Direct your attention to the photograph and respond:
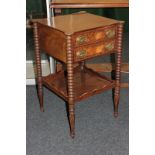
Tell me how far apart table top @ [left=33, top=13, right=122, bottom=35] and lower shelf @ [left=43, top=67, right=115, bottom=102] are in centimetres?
40

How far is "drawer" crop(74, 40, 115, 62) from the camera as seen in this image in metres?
1.66

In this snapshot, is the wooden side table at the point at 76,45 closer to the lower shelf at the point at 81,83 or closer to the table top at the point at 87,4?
the lower shelf at the point at 81,83

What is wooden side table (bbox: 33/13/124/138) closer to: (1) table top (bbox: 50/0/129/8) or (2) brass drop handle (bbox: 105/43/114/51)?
(2) brass drop handle (bbox: 105/43/114/51)

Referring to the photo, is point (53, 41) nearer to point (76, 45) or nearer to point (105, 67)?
point (76, 45)

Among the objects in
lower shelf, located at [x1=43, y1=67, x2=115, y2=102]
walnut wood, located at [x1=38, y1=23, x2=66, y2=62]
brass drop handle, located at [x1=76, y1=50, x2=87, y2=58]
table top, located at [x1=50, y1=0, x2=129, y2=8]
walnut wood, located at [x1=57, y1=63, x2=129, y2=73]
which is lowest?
walnut wood, located at [x1=57, y1=63, x2=129, y2=73]

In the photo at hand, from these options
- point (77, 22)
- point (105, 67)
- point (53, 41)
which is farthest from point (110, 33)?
point (105, 67)

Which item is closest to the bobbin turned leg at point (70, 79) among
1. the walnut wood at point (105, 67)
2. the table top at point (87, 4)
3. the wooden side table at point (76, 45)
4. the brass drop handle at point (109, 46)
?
the wooden side table at point (76, 45)

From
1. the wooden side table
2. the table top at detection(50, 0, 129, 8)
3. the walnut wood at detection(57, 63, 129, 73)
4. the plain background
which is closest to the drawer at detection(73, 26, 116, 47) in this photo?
the wooden side table
